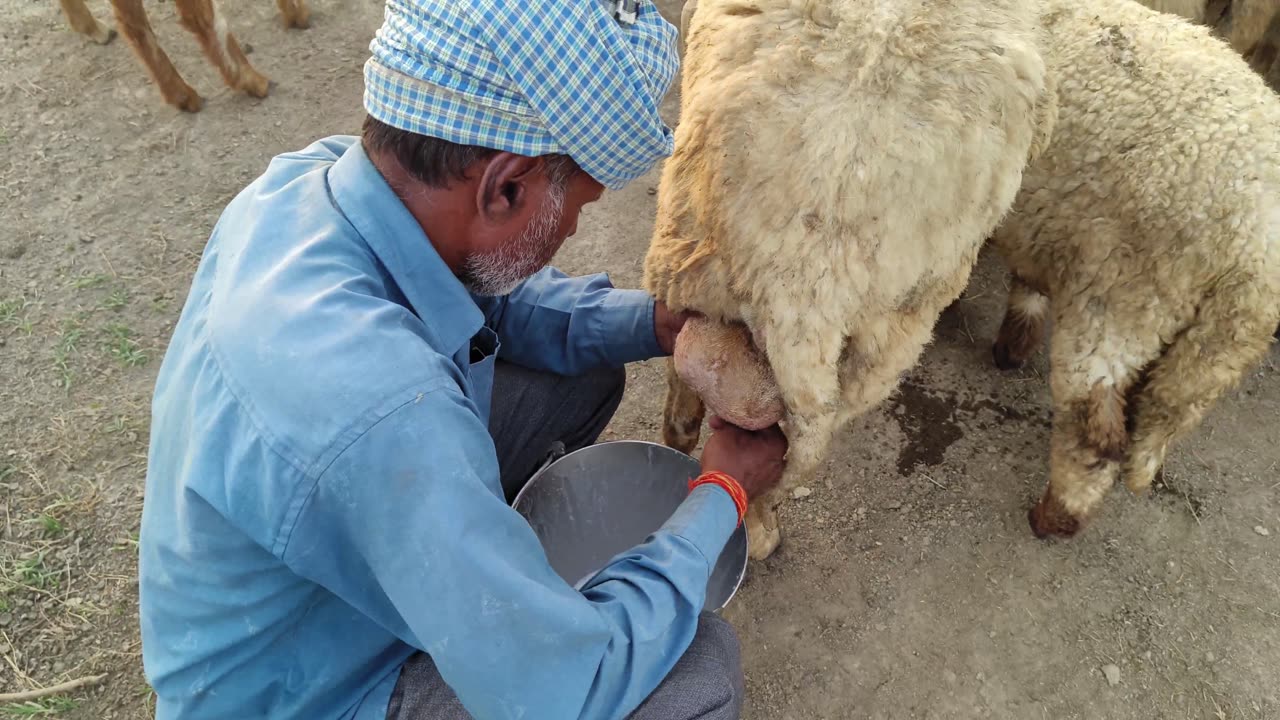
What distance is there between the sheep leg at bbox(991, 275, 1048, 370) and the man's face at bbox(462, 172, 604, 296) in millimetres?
2224

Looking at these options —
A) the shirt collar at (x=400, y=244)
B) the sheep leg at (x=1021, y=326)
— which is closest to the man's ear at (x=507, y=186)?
the shirt collar at (x=400, y=244)

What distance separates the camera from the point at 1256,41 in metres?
3.70

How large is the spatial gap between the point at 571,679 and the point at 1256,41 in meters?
4.59

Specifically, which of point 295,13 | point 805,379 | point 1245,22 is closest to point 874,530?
point 805,379

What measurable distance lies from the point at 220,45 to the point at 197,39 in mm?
159

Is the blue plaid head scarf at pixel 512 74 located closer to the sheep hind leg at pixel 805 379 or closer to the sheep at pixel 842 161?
the sheep at pixel 842 161

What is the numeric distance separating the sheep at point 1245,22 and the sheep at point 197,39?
4750 millimetres

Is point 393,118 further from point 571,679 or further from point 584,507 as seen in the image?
point 584,507

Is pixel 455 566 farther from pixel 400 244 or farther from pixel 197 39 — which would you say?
pixel 197 39

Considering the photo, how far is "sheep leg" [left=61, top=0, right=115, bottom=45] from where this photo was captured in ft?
14.7

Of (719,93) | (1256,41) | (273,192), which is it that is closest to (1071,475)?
(719,93)

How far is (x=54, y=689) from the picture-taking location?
223 centimetres

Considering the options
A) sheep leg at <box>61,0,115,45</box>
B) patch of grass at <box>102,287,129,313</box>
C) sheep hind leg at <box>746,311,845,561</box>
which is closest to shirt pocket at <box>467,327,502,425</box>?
sheep hind leg at <box>746,311,845,561</box>

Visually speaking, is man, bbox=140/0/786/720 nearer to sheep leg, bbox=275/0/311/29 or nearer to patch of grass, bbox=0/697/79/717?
patch of grass, bbox=0/697/79/717
